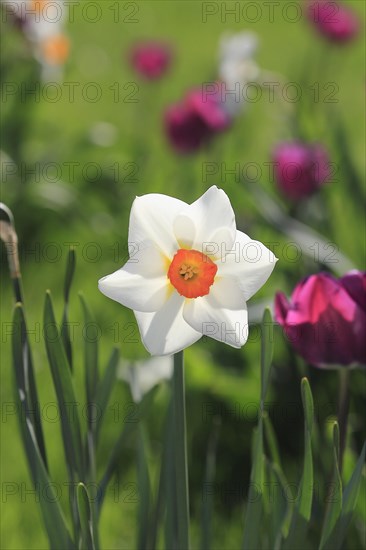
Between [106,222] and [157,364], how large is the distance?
0.63 metres

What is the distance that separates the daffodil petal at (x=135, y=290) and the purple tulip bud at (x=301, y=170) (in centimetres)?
103

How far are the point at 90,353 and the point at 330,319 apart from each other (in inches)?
8.9

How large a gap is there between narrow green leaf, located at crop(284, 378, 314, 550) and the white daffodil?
0.35 ft

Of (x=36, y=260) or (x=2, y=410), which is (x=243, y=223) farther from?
(x=36, y=260)

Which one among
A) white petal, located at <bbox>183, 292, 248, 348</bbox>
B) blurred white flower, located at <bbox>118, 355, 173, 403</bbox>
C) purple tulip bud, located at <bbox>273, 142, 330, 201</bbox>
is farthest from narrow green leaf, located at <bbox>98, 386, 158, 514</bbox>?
purple tulip bud, located at <bbox>273, 142, 330, 201</bbox>

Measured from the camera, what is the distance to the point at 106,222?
2.08 meters

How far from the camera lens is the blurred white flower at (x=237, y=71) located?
198 centimetres

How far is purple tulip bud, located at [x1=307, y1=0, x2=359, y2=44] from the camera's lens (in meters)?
2.49

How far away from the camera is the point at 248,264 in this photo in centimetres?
64

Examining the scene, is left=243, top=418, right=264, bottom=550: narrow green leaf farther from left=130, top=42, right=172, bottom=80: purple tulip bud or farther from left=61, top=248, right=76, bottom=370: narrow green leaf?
left=130, top=42, right=172, bottom=80: purple tulip bud

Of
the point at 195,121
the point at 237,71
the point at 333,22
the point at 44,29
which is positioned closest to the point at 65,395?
the point at 195,121

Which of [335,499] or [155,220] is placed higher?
[155,220]

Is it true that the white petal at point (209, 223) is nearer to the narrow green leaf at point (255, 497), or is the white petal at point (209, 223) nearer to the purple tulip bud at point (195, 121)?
the narrow green leaf at point (255, 497)

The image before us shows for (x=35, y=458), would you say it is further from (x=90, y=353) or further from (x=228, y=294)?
(x=228, y=294)
